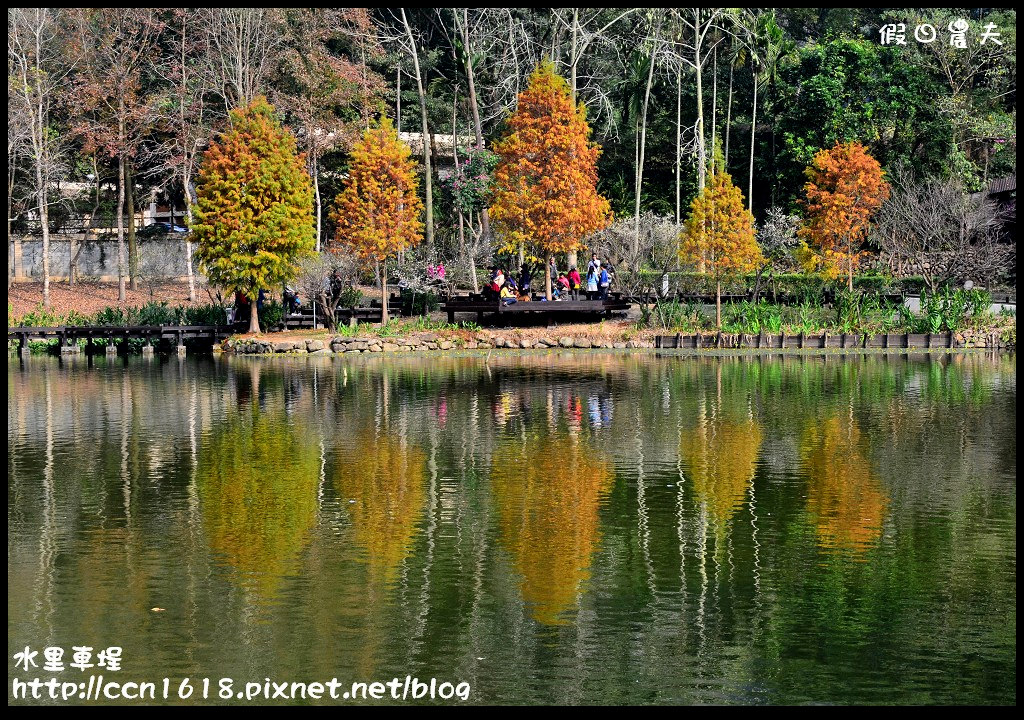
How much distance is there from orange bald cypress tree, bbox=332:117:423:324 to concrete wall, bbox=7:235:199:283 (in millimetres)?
16536

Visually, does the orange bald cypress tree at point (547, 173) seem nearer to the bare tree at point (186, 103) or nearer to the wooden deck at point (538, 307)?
the wooden deck at point (538, 307)

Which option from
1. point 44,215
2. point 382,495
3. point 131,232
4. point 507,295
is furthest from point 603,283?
point 382,495

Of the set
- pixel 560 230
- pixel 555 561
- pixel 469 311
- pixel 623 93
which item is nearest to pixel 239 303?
pixel 469 311

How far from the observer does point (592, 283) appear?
166 ft

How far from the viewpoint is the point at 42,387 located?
35969 mm

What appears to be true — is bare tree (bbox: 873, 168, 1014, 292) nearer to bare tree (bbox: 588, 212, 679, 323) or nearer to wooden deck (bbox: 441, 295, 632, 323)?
bare tree (bbox: 588, 212, 679, 323)

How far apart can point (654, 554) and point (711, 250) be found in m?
33.0

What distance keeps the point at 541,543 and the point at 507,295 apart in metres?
33.1

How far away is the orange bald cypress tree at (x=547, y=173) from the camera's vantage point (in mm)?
49875

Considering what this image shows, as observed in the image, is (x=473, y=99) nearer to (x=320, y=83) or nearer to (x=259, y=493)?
(x=320, y=83)

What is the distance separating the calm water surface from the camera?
12492 mm

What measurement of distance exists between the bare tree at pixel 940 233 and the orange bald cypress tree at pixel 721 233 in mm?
7038

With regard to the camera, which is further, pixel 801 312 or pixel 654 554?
pixel 801 312

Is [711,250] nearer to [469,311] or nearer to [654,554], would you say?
[469,311]
